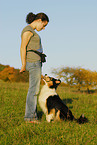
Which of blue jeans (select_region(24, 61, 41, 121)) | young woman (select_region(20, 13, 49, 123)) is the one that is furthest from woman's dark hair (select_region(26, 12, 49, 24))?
blue jeans (select_region(24, 61, 41, 121))

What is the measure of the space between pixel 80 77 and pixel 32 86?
53.6 feet

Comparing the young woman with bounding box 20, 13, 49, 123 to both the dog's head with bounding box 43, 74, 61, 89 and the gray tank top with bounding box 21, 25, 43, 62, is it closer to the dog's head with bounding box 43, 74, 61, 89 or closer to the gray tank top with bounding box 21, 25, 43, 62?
the gray tank top with bounding box 21, 25, 43, 62

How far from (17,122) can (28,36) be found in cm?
213

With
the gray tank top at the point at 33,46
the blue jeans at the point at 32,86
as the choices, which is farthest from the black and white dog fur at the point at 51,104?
the gray tank top at the point at 33,46

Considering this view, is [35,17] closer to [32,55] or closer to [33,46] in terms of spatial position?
[33,46]

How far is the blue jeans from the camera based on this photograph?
4578 mm

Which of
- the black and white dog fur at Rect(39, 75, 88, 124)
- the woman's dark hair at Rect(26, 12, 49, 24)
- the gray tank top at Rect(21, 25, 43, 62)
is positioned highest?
the woman's dark hair at Rect(26, 12, 49, 24)

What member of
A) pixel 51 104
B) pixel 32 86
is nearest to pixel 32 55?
pixel 32 86

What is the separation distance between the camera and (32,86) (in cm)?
462

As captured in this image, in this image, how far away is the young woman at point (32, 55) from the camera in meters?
4.49

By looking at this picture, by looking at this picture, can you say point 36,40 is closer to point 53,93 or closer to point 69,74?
point 53,93

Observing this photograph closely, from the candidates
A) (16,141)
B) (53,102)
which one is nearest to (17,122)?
(53,102)

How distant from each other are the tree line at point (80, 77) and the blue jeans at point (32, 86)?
53.0 feet

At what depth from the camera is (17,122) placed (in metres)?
4.70
